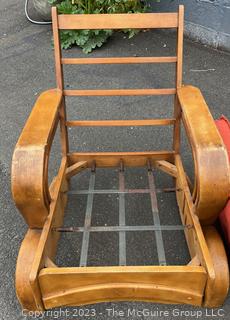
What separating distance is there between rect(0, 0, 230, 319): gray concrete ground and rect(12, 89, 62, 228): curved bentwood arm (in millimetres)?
480

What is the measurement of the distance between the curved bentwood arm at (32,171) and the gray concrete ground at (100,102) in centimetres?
48

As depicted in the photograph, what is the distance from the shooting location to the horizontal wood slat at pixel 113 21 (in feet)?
5.68

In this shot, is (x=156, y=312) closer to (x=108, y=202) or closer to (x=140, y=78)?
(x=108, y=202)

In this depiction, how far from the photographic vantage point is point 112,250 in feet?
6.13

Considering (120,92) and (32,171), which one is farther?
(120,92)

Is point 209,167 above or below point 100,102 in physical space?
above

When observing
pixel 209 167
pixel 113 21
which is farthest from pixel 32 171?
pixel 113 21

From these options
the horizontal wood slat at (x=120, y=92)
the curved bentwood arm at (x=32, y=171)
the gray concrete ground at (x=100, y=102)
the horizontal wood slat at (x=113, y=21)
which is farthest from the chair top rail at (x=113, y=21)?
the gray concrete ground at (x=100, y=102)

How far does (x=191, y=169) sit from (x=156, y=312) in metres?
0.94

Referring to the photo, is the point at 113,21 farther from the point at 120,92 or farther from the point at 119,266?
the point at 119,266

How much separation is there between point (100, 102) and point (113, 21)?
1375mm

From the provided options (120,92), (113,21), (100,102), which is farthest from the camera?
(100,102)

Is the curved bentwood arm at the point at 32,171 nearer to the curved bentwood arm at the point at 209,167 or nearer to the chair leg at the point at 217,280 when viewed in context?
Result: the curved bentwood arm at the point at 209,167

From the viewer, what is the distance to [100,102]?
10.2 ft
